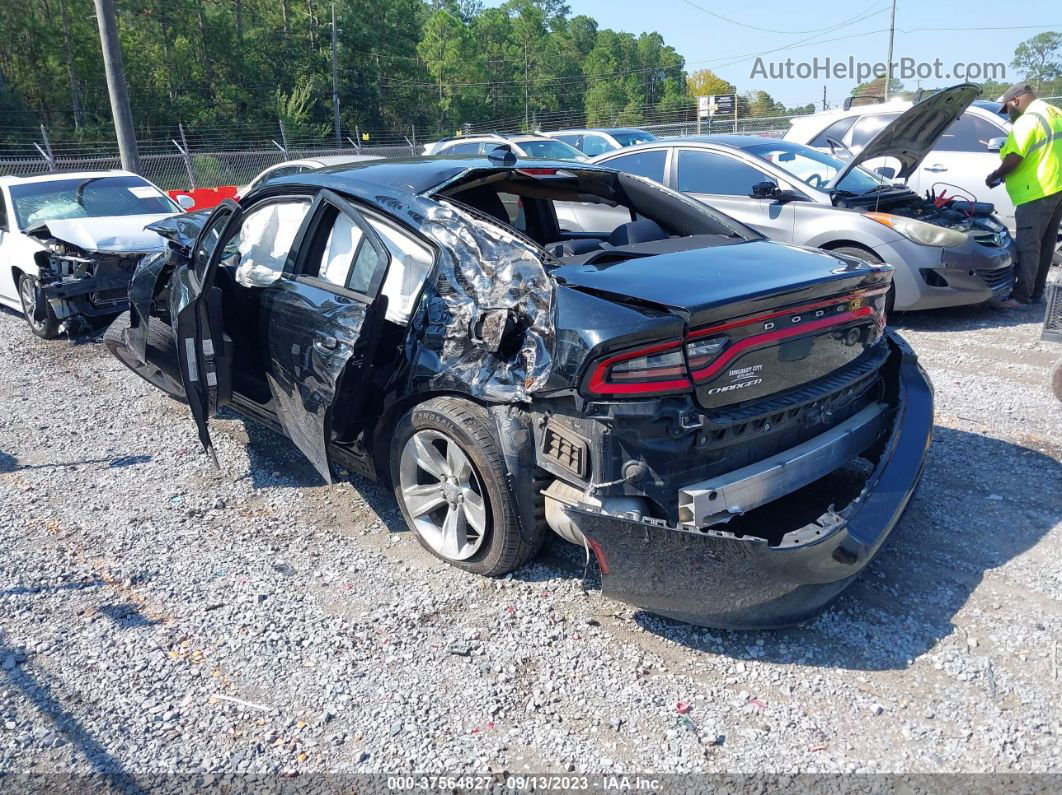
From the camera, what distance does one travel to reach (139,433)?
5.43 metres

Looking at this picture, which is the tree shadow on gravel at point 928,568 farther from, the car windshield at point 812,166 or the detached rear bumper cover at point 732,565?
the car windshield at point 812,166

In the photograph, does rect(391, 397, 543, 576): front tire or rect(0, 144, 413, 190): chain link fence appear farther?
rect(0, 144, 413, 190): chain link fence

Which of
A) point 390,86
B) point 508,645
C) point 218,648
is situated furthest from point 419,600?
point 390,86

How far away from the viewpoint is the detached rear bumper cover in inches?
103

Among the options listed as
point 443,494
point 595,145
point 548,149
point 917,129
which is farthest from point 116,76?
point 443,494

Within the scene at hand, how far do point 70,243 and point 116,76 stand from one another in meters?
5.75

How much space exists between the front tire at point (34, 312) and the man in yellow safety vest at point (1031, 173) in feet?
29.2

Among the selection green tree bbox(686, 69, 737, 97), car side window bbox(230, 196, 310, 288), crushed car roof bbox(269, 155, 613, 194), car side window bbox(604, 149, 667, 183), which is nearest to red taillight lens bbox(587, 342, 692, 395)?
crushed car roof bbox(269, 155, 613, 194)

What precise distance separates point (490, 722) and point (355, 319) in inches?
68.9

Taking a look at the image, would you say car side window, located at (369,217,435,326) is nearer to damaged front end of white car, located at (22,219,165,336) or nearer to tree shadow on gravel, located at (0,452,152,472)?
tree shadow on gravel, located at (0,452,152,472)

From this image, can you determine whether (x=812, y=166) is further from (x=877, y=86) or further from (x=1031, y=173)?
(x=877, y=86)

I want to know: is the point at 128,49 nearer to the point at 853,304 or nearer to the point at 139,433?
the point at 139,433

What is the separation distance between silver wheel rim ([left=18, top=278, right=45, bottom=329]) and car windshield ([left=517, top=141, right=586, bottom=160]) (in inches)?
283

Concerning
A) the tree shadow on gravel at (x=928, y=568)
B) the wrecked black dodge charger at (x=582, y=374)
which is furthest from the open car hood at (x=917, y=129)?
the wrecked black dodge charger at (x=582, y=374)
